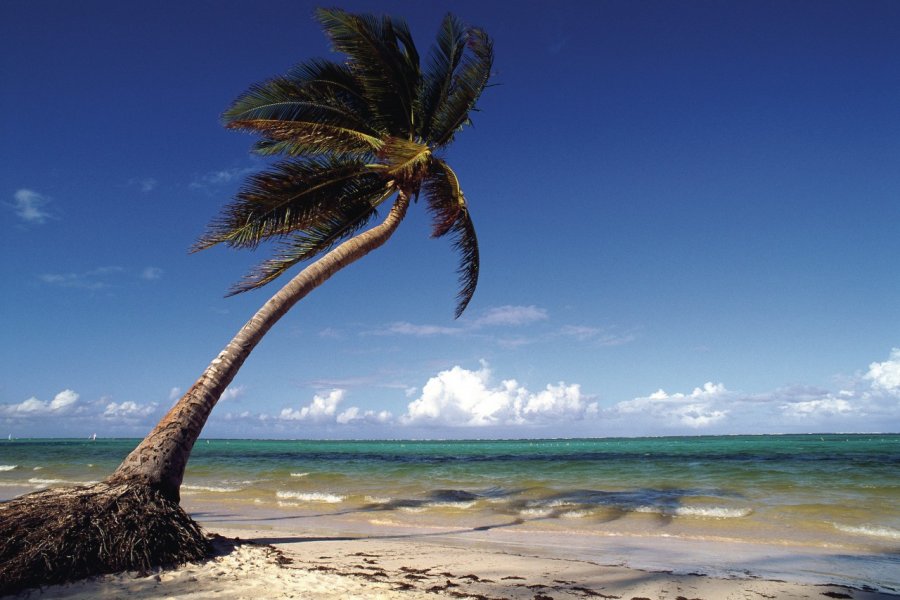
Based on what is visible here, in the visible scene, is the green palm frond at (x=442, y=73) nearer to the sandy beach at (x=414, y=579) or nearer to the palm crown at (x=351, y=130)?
the palm crown at (x=351, y=130)

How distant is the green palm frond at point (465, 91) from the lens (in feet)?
34.1

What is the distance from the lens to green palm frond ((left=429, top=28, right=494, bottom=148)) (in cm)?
1038

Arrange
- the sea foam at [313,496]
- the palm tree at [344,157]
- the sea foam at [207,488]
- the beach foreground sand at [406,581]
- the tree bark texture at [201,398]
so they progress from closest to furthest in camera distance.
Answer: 1. the beach foreground sand at [406,581]
2. the tree bark texture at [201,398]
3. the palm tree at [344,157]
4. the sea foam at [313,496]
5. the sea foam at [207,488]

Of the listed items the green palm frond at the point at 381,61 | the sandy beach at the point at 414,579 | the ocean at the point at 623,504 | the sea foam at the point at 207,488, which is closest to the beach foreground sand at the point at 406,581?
the sandy beach at the point at 414,579

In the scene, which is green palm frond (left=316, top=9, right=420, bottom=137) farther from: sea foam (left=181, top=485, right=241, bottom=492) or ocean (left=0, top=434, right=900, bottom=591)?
sea foam (left=181, top=485, right=241, bottom=492)

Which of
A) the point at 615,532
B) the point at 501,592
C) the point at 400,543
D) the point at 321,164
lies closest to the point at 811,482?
the point at 615,532

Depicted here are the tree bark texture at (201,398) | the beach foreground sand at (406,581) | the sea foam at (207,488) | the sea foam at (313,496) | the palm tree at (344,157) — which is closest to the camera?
the beach foreground sand at (406,581)

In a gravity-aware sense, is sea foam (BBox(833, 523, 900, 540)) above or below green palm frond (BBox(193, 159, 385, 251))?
below

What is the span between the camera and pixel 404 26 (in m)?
10.7

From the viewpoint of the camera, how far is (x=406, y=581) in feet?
19.8

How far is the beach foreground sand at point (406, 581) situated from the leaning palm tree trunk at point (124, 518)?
0.25 m

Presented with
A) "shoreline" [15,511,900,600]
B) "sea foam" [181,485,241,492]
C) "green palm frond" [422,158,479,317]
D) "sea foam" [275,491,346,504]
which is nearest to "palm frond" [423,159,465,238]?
"green palm frond" [422,158,479,317]

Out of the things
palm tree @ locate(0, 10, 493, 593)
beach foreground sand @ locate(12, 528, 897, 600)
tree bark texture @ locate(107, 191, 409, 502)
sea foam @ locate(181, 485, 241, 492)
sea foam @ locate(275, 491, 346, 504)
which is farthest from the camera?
sea foam @ locate(181, 485, 241, 492)

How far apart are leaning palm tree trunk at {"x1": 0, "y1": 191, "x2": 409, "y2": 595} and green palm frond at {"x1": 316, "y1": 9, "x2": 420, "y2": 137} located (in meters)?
5.79
